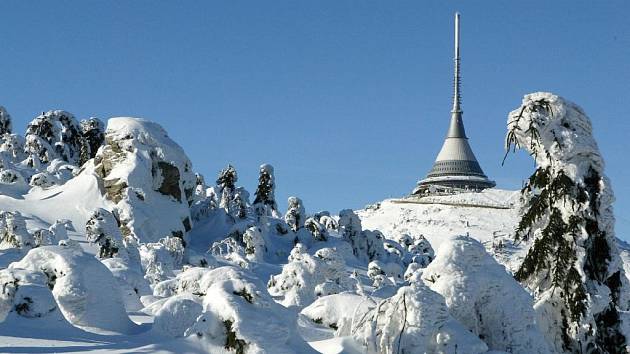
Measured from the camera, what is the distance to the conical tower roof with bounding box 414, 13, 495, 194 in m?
101

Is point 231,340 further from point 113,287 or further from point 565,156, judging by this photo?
point 565,156

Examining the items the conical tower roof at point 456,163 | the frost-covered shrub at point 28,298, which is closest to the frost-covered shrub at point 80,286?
the frost-covered shrub at point 28,298

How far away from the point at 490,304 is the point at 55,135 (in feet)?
178

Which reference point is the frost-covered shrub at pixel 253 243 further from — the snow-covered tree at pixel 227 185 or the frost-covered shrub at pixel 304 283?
the frost-covered shrub at pixel 304 283

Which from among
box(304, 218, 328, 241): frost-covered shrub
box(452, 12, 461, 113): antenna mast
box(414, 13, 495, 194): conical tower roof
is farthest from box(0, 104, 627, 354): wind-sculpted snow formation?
box(452, 12, 461, 113): antenna mast

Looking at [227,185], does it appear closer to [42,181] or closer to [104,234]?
[42,181]

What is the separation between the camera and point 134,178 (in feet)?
130

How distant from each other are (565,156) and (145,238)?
27608mm

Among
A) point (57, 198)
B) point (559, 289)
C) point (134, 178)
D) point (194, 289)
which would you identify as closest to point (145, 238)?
point (134, 178)

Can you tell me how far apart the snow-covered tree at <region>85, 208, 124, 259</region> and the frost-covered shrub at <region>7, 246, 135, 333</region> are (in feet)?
59.9

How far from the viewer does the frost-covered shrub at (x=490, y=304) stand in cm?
1180

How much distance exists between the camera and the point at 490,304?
1196 cm

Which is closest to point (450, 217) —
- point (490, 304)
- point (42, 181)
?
point (42, 181)

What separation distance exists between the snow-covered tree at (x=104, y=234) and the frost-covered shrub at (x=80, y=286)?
18.3m
